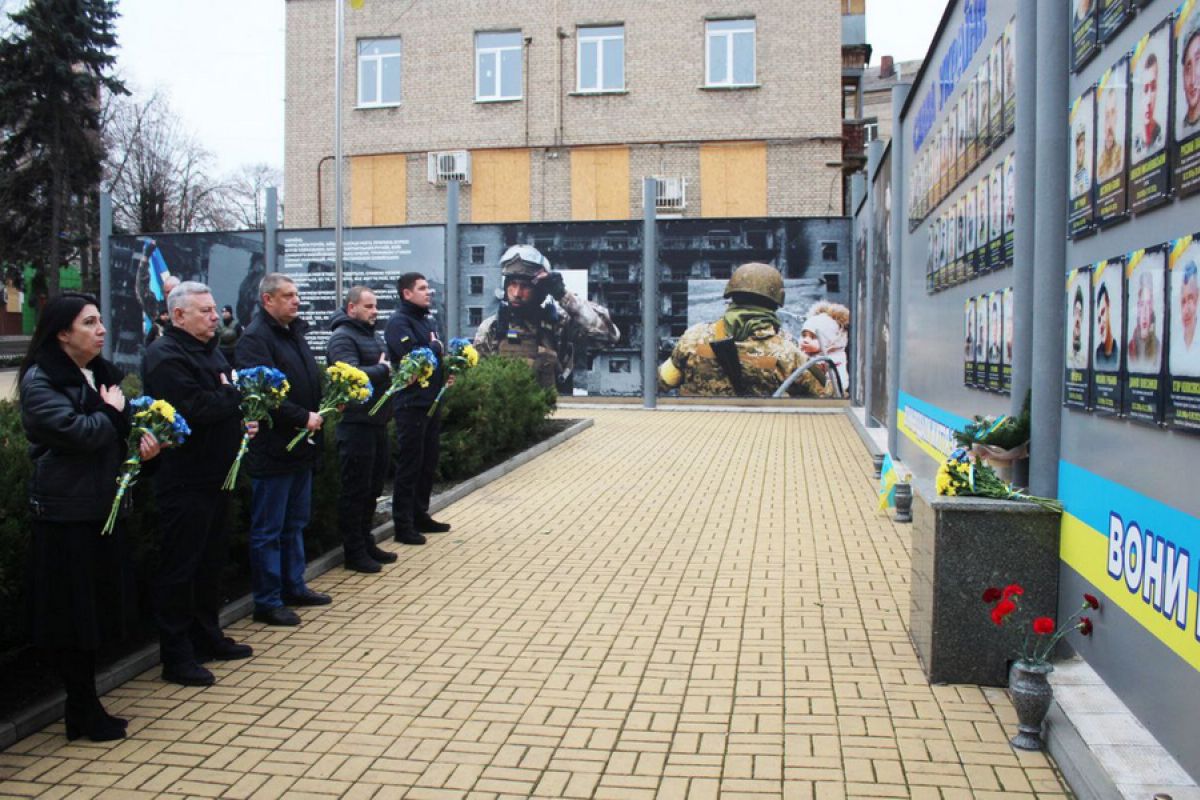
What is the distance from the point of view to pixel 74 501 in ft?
16.6

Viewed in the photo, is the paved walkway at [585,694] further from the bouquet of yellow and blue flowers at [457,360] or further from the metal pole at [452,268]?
the metal pole at [452,268]

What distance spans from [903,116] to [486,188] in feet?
68.2

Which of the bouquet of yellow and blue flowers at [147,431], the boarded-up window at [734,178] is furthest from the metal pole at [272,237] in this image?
the bouquet of yellow and blue flowers at [147,431]

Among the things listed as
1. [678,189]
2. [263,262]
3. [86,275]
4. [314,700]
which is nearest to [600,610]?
[314,700]

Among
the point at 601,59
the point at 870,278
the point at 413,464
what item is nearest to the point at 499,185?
the point at 601,59

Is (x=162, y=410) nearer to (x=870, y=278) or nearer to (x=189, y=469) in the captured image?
(x=189, y=469)

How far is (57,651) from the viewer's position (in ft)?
16.6

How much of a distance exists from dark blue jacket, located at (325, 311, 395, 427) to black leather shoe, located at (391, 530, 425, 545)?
1.39 metres

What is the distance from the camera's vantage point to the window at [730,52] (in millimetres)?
30781

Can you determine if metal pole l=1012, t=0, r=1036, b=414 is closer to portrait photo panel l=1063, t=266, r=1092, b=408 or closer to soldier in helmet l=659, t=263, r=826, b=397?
portrait photo panel l=1063, t=266, r=1092, b=408

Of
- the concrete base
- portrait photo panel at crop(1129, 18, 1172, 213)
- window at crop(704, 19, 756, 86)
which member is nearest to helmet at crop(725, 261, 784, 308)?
window at crop(704, 19, 756, 86)

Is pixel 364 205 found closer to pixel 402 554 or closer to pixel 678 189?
pixel 678 189

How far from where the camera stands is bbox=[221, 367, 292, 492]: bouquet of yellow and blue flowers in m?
6.36

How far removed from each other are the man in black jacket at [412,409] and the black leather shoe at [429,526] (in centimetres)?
15
